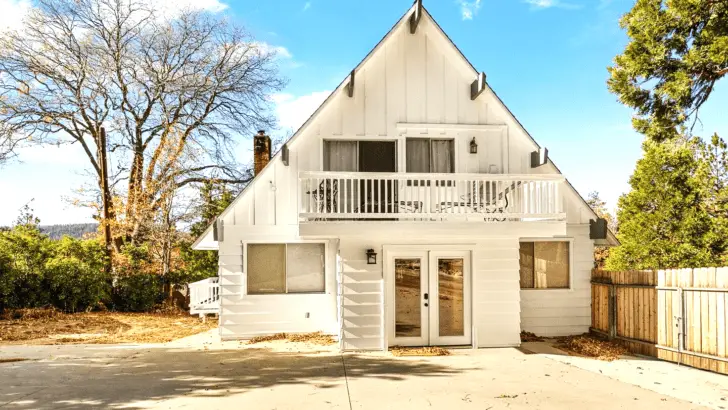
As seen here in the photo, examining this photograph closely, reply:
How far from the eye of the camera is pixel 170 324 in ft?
57.9

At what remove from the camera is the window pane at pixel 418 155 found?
1344 cm

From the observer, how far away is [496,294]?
40.1 feet

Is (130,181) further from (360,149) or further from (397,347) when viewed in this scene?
(397,347)

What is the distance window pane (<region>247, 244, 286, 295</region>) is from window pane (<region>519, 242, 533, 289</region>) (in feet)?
21.6

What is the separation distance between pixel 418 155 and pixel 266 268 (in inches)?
200

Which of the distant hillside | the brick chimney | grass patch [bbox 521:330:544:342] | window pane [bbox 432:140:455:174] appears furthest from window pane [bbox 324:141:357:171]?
the distant hillside

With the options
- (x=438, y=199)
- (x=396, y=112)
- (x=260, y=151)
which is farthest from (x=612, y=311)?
(x=260, y=151)

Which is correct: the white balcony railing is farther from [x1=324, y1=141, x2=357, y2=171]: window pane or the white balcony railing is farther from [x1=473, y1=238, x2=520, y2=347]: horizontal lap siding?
[x1=473, y1=238, x2=520, y2=347]: horizontal lap siding

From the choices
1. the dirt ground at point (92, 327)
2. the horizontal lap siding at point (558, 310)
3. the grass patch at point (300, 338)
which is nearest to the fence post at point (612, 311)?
the horizontal lap siding at point (558, 310)

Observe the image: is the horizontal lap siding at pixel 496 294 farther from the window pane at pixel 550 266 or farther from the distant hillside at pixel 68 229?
the distant hillside at pixel 68 229

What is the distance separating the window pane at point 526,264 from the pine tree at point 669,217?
5873mm

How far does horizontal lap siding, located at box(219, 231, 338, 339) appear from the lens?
13266 millimetres

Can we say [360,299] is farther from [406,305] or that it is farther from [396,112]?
[396,112]

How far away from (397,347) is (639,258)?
10487 mm
